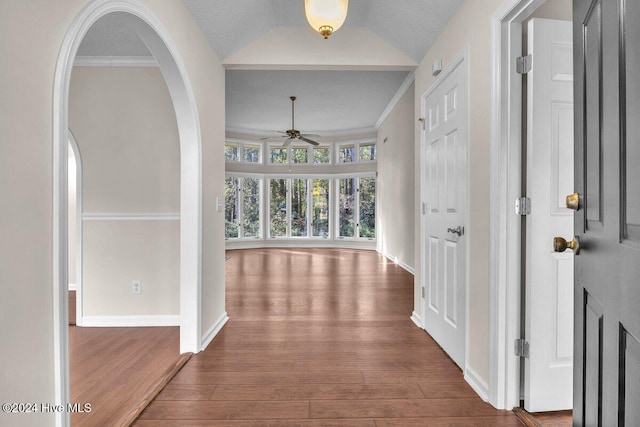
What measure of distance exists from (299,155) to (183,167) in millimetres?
7425

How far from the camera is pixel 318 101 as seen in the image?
264 inches

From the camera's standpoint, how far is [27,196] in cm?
113

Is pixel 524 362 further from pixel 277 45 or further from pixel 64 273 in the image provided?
pixel 277 45

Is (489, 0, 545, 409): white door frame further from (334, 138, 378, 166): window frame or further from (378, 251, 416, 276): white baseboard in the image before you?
(334, 138, 378, 166): window frame

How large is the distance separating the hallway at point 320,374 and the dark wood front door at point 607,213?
105 centimetres

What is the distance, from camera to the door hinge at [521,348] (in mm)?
1900

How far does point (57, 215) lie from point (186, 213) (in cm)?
140

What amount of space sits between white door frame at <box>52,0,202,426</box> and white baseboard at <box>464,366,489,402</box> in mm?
1869

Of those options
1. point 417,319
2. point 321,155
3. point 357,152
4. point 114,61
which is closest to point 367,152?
point 357,152

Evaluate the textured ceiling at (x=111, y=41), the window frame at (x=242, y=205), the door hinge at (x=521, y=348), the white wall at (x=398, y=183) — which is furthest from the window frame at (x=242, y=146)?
the door hinge at (x=521, y=348)

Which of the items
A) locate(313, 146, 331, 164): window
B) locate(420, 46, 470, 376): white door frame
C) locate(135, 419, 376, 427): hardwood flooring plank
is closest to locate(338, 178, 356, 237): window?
locate(313, 146, 331, 164): window

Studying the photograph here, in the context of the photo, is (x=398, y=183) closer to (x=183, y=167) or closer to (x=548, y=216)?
(x=183, y=167)

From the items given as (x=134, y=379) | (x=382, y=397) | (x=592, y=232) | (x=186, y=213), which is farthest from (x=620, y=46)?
(x=134, y=379)

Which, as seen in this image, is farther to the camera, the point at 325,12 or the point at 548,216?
the point at 325,12
